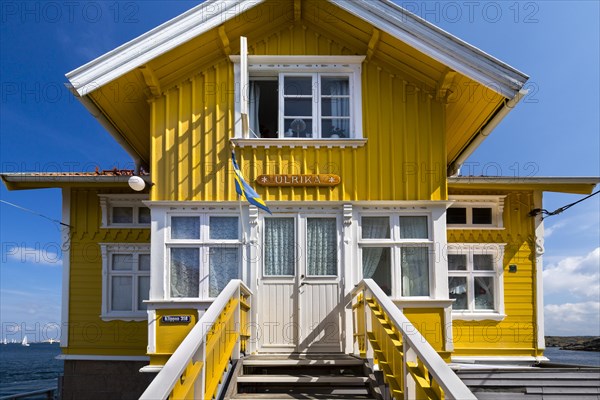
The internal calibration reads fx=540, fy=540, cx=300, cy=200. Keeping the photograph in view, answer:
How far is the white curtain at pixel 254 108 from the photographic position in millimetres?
7918

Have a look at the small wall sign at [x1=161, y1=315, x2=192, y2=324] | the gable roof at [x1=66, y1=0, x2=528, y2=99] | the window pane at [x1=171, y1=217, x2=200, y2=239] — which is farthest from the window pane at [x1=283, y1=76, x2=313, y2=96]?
the small wall sign at [x1=161, y1=315, x2=192, y2=324]

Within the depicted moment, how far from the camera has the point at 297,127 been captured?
310 inches

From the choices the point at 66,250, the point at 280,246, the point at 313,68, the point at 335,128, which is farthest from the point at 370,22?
the point at 66,250

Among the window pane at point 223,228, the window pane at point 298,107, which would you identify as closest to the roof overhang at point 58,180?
the window pane at point 223,228

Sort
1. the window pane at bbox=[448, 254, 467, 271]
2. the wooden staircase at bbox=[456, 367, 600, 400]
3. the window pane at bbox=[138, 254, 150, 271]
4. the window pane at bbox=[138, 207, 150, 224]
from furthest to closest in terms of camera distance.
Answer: the window pane at bbox=[448, 254, 467, 271]
the window pane at bbox=[138, 207, 150, 224]
the window pane at bbox=[138, 254, 150, 271]
the wooden staircase at bbox=[456, 367, 600, 400]

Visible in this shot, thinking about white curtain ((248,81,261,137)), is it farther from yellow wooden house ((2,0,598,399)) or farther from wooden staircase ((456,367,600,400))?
wooden staircase ((456,367,600,400))

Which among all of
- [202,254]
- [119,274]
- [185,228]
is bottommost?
[119,274]

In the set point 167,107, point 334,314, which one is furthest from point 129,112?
point 334,314

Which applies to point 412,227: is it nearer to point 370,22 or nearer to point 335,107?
point 335,107

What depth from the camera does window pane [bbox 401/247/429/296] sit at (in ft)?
24.8

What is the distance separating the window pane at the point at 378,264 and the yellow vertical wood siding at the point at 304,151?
0.76 metres

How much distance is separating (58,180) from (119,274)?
187cm

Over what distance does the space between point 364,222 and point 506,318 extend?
11.6ft

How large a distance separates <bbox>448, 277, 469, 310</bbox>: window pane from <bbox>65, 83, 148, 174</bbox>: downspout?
19.2ft
